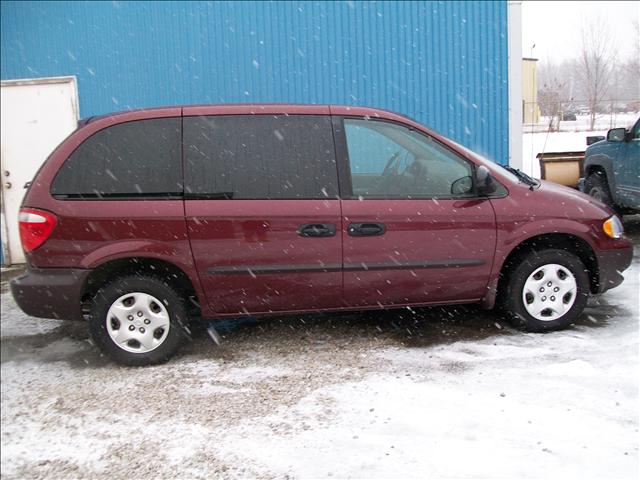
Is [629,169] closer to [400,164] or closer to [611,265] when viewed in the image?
[611,265]

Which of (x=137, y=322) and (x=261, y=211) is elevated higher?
(x=261, y=211)

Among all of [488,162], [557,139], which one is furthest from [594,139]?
[488,162]

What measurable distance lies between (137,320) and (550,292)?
308 cm

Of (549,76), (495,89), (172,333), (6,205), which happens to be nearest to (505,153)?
(495,89)

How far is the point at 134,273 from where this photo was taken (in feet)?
13.6

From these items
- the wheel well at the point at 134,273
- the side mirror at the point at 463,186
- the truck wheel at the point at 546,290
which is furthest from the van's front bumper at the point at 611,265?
the wheel well at the point at 134,273

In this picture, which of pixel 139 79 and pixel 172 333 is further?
pixel 139 79

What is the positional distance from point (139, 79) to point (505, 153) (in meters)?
5.25

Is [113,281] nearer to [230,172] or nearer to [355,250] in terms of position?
[230,172]

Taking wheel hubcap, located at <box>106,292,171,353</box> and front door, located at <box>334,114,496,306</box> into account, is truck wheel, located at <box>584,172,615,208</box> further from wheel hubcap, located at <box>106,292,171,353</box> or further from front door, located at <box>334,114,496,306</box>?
wheel hubcap, located at <box>106,292,171,353</box>

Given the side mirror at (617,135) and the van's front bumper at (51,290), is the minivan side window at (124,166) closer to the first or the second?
the van's front bumper at (51,290)

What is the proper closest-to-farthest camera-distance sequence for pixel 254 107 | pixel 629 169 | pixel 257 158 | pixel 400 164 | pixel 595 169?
1. pixel 257 158
2. pixel 254 107
3. pixel 400 164
4. pixel 629 169
5. pixel 595 169

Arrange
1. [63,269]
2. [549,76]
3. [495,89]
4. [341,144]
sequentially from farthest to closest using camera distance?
[549,76]
[495,89]
[341,144]
[63,269]

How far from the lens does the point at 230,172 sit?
13.6ft
